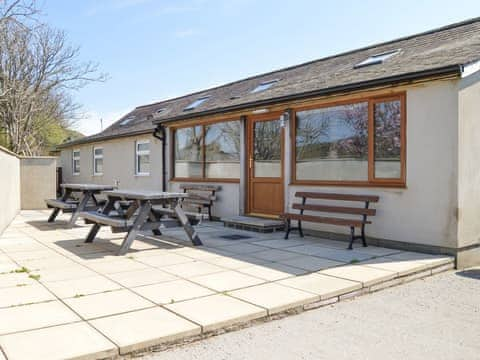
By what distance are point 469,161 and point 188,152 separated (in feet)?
23.7

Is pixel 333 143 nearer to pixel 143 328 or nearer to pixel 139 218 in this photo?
pixel 139 218

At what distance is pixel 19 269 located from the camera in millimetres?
5027

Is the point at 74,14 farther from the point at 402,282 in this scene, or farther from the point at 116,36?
the point at 402,282

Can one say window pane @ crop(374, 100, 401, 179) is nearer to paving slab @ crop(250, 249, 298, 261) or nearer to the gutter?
the gutter

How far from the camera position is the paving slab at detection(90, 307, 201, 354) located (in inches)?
114

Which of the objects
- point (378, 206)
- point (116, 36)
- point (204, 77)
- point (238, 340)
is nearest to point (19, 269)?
point (238, 340)

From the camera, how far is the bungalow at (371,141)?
5699mm

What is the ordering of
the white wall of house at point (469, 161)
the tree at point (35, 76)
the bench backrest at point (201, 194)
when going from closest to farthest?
1. the white wall of house at point (469, 161)
2. the bench backrest at point (201, 194)
3. the tree at point (35, 76)

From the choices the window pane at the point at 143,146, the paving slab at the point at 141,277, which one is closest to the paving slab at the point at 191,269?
the paving slab at the point at 141,277

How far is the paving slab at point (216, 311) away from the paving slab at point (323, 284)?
78 centimetres

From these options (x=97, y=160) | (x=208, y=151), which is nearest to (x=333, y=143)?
(x=208, y=151)

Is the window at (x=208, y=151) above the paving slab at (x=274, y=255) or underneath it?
above

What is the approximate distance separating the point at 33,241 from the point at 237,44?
8282 mm

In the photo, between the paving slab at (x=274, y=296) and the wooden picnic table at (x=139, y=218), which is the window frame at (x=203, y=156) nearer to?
the wooden picnic table at (x=139, y=218)
